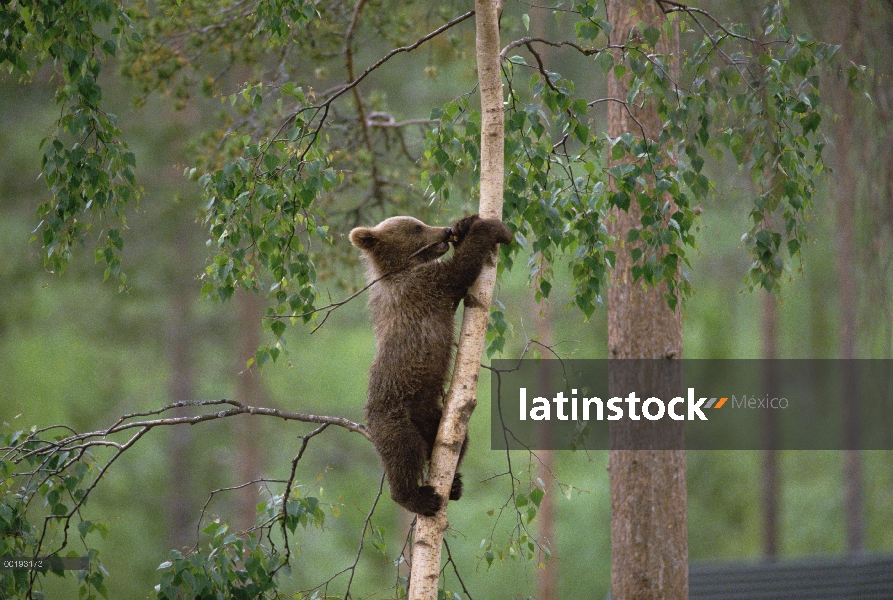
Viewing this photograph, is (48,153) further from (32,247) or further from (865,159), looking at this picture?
(32,247)

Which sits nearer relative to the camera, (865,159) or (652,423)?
(865,159)

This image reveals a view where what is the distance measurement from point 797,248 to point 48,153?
317 centimetres

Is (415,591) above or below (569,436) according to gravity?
below

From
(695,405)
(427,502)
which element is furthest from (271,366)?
(427,502)

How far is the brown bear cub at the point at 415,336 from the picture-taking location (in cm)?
339

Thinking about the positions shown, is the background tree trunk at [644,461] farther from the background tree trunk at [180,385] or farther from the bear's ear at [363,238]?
the background tree trunk at [180,385]

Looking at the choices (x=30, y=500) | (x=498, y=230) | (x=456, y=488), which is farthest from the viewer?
(x=456, y=488)

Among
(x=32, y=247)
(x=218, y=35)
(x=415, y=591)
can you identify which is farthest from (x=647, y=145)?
(x=32, y=247)

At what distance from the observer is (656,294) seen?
15.6 ft

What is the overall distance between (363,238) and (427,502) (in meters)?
1.57

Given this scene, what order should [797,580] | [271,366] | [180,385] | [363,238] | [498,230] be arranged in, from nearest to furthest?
[498,230]
[363,238]
[797,580]
[180,385]
[271,366]

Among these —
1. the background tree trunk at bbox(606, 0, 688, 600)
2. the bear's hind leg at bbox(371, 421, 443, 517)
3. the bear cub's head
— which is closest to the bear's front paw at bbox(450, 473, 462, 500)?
the bear's hind leg at bbox(371, 421, 443, 517)

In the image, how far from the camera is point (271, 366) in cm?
1368

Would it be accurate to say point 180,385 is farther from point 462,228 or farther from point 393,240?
point 462,228
